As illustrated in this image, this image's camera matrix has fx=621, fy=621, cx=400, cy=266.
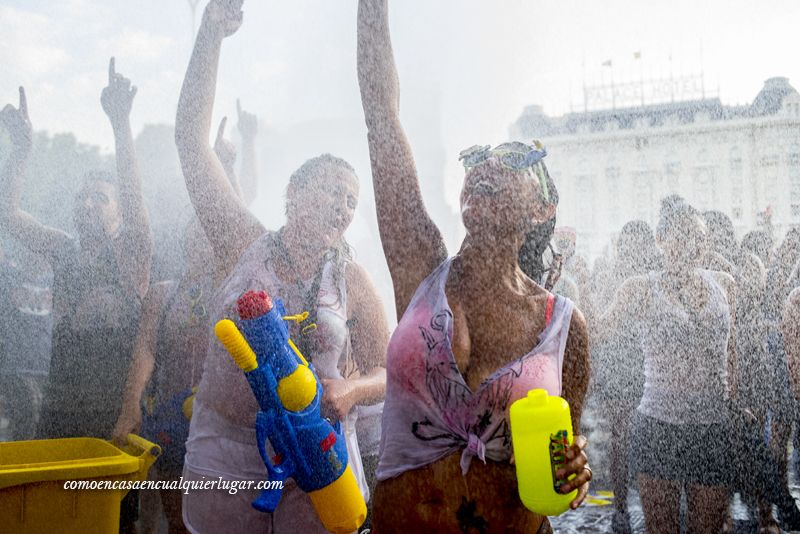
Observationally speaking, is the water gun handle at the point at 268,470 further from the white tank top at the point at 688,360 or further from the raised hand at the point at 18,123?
the raised hand at the point at 18,123

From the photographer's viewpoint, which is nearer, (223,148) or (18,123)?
(18,123)

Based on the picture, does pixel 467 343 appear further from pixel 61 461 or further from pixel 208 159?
pixel 61 461

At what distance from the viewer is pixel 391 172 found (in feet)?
5.92

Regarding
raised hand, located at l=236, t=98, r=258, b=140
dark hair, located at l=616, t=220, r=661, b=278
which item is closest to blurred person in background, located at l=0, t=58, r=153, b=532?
raised hand, located at l=236, t=98, r=258, b=140

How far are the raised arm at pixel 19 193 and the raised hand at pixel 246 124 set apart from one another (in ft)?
3.96

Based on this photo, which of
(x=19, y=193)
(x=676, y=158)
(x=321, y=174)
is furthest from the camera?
(x=676, y=158)

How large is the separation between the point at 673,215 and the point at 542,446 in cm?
206

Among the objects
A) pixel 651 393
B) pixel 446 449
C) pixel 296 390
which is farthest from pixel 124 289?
pixel 651 393

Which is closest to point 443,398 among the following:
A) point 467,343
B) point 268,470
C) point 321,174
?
point 467,343

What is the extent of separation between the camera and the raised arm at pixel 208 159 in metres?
2.29

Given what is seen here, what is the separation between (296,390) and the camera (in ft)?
5.76

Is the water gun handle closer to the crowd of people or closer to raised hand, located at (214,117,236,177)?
the crowd of people

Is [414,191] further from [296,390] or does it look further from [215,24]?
[215,24]

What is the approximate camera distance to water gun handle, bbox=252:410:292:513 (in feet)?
5.76
